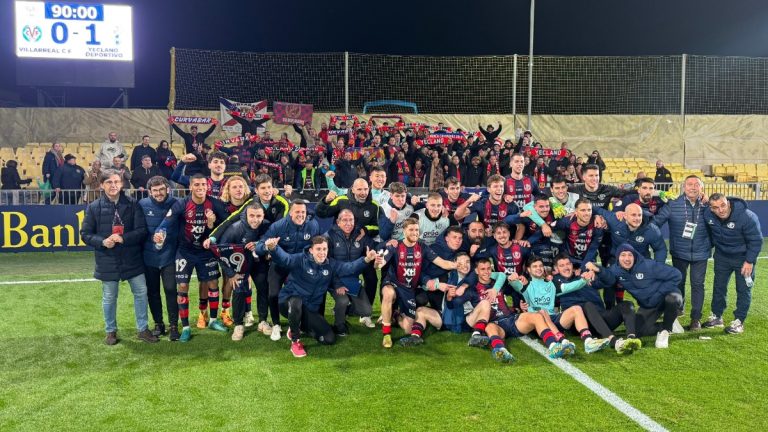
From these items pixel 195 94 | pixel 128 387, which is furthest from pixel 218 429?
pixel 195 94

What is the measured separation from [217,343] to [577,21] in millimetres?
26357

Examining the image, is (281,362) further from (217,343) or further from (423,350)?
(423,350)

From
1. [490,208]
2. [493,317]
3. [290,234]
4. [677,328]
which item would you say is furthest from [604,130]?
[290,234]

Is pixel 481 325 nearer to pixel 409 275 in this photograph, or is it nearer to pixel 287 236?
pixel 409 275

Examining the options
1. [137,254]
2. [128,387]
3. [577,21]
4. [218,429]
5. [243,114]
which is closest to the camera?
[218,429]

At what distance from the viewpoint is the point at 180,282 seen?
24.1 ft

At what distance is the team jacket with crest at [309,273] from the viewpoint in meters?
7.06

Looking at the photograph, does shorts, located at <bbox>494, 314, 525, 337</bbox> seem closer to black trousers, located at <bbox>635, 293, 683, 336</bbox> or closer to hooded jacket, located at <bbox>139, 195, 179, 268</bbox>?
black trousers, located at <bbox>635, 293, 683, 336</bbox>

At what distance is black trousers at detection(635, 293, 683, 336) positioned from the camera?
699cm

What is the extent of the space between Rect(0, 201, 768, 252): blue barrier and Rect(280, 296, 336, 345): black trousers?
7.82m

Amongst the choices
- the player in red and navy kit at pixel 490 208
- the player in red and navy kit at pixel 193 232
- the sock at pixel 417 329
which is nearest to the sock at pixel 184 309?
the player in red and navy kit at pixel 193 232

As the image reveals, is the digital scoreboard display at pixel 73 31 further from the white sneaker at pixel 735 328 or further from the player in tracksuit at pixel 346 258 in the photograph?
the white sneaker at pixel 735 328

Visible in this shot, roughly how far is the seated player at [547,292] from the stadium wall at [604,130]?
47.1 ft

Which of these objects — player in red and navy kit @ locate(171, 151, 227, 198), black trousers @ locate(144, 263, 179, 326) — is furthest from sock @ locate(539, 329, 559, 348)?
player in red and navy kit @ locate(171, 151, 227, 198)
